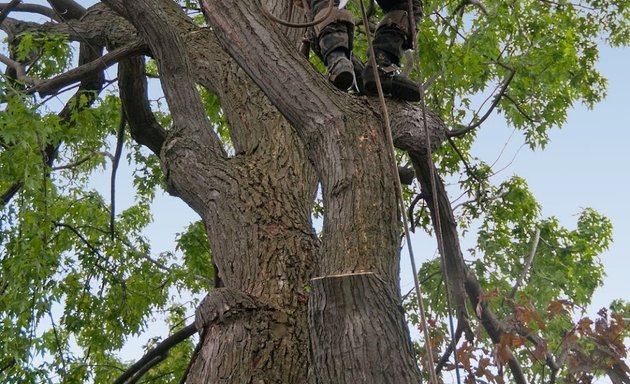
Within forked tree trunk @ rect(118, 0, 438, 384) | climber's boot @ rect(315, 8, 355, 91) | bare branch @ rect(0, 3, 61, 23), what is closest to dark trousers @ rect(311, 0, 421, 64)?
climber's boot @ rect(315, 8, 355, 91)

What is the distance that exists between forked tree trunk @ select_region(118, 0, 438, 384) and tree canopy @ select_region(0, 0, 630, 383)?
1 centimetres

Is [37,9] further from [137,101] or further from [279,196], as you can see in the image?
[279,196]

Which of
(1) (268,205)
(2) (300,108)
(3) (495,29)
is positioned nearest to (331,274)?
(2) (300,108)

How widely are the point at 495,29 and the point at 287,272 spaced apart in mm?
4227

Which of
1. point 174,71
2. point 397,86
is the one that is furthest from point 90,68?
point 397,86

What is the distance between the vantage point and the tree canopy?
10.9ft

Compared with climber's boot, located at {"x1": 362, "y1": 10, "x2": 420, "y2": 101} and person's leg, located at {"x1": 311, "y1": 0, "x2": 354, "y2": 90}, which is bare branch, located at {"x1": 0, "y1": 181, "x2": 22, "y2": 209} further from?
climber's boot, located at {"x1": 362, "y1": 10, "x2": 420, "y2": 101}

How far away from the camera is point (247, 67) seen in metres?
3.20

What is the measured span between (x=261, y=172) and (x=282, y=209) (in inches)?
12.1

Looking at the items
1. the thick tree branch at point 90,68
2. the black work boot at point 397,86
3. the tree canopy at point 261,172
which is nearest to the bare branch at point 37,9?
the tree canopy at point 261,172

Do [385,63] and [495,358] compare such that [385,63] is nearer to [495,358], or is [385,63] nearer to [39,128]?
[495,358]

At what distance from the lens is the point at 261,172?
418cm

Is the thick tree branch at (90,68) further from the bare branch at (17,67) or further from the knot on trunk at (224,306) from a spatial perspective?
the knot on trunk at (224,306)

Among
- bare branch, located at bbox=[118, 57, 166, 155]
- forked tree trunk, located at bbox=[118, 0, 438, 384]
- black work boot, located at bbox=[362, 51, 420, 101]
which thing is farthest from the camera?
bare branch, located at bbox=[118, 57, 166, 155]
